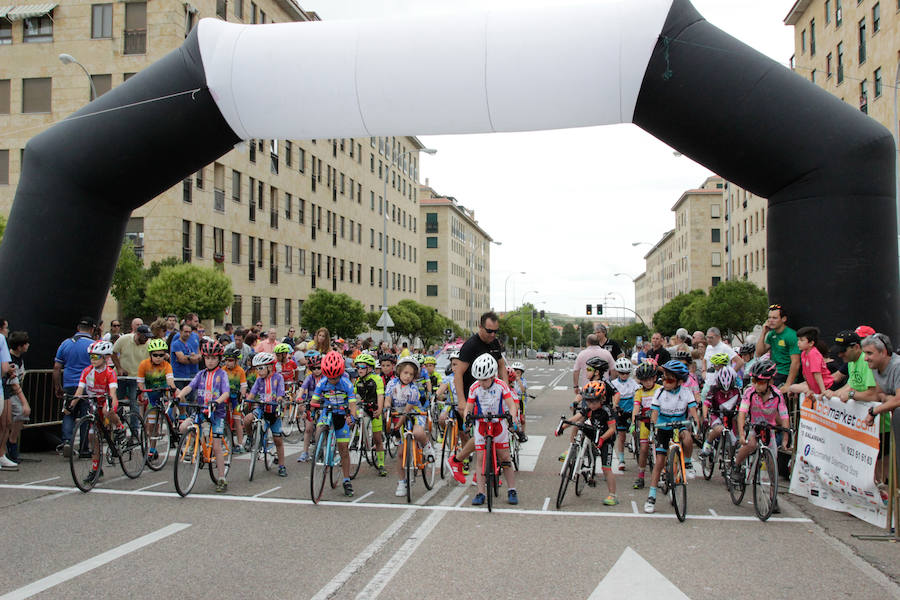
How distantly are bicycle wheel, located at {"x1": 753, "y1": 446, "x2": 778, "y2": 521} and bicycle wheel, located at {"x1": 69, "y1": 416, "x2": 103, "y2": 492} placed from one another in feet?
24.6

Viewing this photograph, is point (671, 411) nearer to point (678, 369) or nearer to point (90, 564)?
point (678, 369)

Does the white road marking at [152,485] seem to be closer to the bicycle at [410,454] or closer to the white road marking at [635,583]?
the bicycle at [410,454]

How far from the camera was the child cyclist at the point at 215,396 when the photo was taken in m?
8.95

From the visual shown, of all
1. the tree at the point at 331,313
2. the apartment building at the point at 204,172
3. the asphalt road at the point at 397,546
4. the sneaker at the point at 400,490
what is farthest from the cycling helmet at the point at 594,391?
the tree at the point at 331,313

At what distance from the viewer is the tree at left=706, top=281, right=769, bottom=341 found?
143 ft

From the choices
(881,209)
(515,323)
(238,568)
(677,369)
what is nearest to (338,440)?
(238,568)

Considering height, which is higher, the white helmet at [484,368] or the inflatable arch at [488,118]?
the inflatable arch at [488,118]

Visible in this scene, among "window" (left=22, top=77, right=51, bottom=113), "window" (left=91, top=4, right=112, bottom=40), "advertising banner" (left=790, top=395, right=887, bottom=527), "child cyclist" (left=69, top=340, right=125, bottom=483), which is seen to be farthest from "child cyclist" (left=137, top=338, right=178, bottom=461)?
"window" (left=22, top=77, right=51, bottom=113)

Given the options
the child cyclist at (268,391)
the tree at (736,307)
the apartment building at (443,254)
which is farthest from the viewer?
the apartment building at (443,254)

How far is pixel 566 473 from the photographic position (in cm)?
827

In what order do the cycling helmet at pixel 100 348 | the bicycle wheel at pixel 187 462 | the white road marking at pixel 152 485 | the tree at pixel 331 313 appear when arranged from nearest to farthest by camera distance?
the bicycle wheel at pixel 187 462 < the white road marking at pixel 152 485 < the cycling helmet at pixel 100 348 < the tree at pixel 331 313

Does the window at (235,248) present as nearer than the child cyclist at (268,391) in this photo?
No

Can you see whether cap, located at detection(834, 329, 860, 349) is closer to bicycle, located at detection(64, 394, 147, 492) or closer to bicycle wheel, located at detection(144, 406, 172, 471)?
bicycle, located at detection(64, 394, 147, 492)

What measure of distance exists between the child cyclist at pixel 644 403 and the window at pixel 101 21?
33.5m
